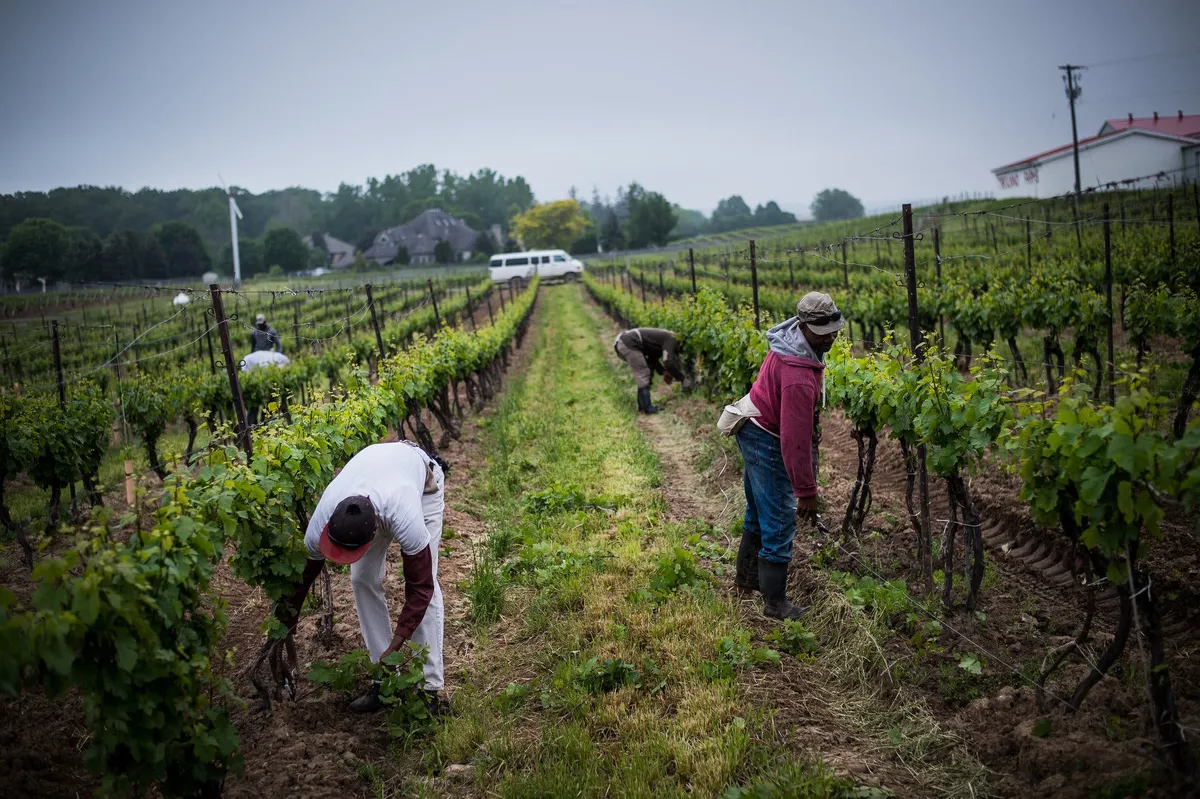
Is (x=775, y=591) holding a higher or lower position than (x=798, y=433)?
lower

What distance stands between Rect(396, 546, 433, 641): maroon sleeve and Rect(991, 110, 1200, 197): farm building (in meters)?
46.3

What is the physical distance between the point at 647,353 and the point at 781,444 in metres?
6.83

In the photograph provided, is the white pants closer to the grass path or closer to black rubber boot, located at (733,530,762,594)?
the grass path

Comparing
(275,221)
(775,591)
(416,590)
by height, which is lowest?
(775,591)

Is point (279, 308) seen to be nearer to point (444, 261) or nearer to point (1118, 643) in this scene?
point (444, 261)

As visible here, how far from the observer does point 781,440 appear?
4219 mm

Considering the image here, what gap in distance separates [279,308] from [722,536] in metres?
37.3

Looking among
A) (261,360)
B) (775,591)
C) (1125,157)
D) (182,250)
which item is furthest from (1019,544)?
(182,250)

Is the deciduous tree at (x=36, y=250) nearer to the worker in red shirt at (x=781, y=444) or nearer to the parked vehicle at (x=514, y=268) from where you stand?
the parked vehicle at (x=514, y=268)

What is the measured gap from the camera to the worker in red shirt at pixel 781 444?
4.13m

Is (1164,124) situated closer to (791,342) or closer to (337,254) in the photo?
(791,342)

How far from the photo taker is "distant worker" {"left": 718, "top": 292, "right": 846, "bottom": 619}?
4.13 metres

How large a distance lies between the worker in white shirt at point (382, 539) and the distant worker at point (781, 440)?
1.90m

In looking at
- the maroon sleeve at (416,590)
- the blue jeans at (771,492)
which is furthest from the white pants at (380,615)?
the blue jeans at (771,492)
